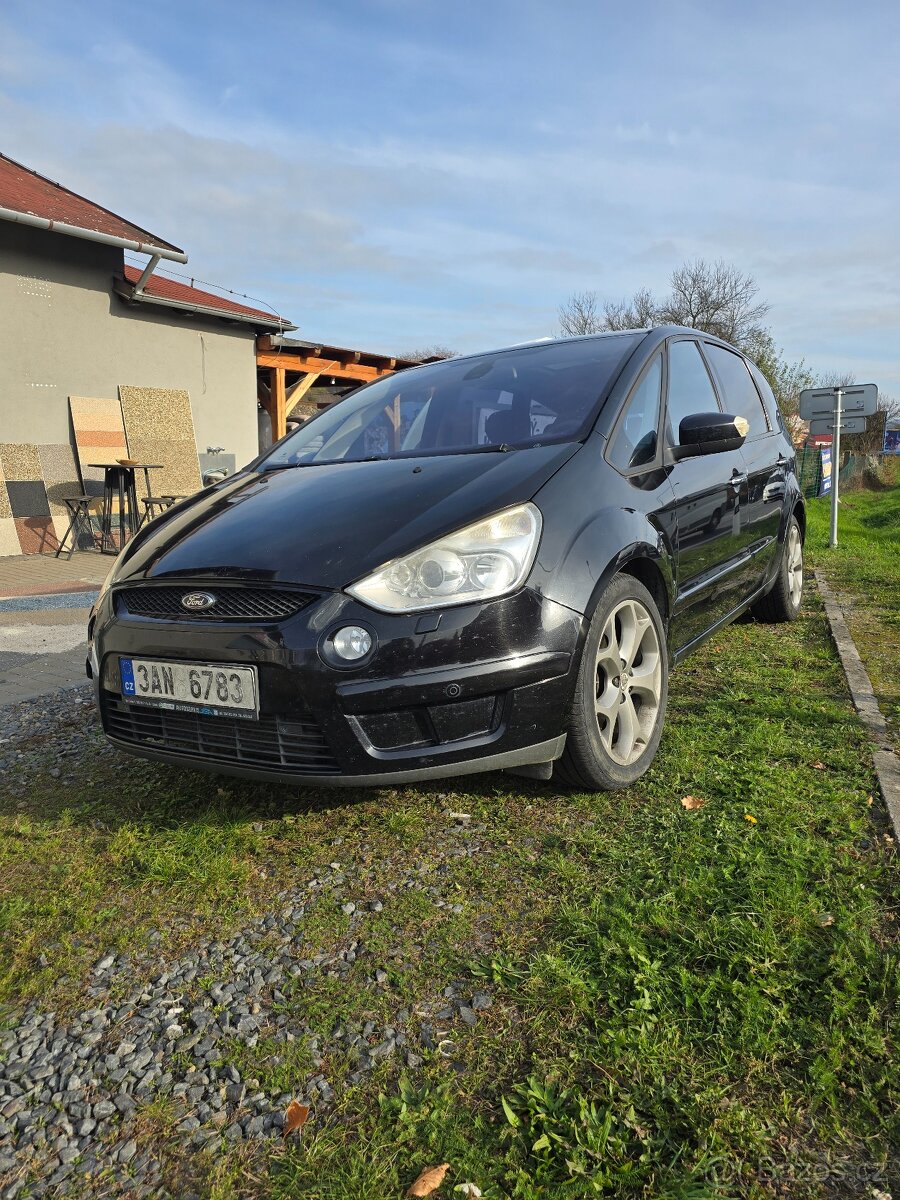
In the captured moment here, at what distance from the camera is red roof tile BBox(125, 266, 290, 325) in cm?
1196

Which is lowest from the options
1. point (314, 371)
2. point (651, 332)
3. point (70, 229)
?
point (651, 332)

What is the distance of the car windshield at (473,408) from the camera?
10.4 ft

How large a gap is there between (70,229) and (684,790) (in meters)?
9.78

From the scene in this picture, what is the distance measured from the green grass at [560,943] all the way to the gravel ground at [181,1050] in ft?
0.13

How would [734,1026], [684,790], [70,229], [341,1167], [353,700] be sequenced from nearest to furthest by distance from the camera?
[341,1167] → [734,1026] → [353,700] → [684,790] → [70,229]

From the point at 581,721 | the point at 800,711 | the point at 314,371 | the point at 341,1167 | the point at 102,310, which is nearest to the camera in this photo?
the point at 341,1167

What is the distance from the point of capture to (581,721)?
2574 millimetres

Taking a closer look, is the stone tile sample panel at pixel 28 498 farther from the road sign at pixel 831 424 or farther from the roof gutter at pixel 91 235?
the road sign at pixel 831 424

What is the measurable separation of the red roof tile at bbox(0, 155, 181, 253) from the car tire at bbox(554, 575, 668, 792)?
927 centimetres

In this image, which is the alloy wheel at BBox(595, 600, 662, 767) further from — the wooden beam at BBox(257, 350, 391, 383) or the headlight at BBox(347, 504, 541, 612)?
the wooden beam at BBox(257, 350, 391, 383)

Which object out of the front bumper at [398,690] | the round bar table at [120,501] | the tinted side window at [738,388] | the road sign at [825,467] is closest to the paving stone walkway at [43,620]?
the round bar table at [120,501]

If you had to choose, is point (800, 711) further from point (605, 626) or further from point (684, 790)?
point (605, 626)

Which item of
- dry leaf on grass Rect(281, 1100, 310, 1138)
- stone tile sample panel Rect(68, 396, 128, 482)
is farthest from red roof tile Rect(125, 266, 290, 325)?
dry leaf on grass Rect(281, 1100, 310, 1138)

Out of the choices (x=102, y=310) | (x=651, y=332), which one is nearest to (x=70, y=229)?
(x=102, y=310)
